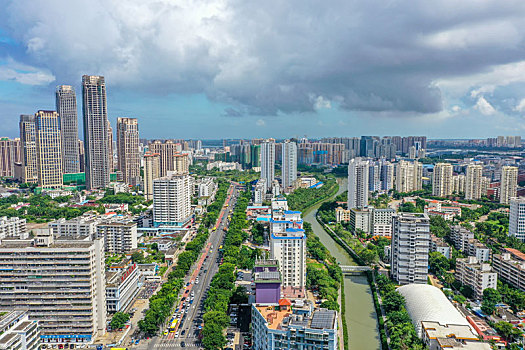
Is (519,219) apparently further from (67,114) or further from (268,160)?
(67,114)

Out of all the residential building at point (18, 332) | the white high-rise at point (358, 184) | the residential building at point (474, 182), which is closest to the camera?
the residential building at point (18, 332)

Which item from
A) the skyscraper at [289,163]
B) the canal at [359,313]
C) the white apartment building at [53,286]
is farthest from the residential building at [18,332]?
the skyscraper at [289,163]

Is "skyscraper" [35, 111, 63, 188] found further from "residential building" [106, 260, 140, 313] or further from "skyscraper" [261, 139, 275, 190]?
"residential building" [106, 260, 140, 313]

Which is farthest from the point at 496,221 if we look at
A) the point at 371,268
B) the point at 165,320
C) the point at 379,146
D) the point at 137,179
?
the point at 379,146

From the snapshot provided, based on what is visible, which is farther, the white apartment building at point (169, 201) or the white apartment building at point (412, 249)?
the white apartment building at point (169, 201)

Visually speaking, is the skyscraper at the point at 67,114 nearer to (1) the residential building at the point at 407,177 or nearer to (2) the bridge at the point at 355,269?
(1) the residential building at the point at 407,177

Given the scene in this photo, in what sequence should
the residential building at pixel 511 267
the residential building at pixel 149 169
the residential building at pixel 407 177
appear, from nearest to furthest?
the residential building at pixel 511 267, the residential building at pixel 149 169, the residential building at pixel 407 177

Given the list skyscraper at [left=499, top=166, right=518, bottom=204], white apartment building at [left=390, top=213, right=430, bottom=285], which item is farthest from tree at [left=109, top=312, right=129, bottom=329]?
skyscraper at [left=499, top=166, right=518, bottom=204]
